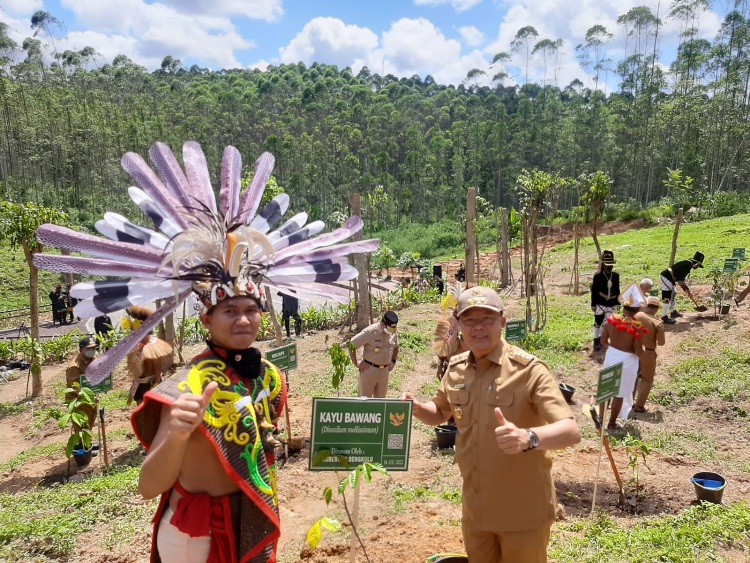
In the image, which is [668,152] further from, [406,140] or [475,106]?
[475,106]

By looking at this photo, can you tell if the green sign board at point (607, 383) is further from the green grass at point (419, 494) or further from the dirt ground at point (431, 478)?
the green grass at point (419, 494)

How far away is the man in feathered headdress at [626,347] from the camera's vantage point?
19.6ft

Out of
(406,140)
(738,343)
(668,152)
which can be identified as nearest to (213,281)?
(738,343)

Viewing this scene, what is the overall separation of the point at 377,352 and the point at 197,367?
13.8 feet

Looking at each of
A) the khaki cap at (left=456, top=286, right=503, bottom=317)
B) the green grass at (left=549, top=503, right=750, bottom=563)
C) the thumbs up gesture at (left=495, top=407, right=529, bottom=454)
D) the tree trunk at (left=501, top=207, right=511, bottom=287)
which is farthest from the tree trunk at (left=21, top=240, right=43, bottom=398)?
the tree trunk at (left=501, top=207, right=511, bottom=287)

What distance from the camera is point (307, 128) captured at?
6147cm

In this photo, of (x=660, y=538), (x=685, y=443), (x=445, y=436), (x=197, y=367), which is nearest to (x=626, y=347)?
(x=685, y=443)

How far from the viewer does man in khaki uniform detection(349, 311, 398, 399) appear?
5930mm

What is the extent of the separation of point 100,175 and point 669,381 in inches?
1877

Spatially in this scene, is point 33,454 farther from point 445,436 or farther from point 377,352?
point 445,436

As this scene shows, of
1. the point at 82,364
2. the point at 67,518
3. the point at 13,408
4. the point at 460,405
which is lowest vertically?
the point at 13,408

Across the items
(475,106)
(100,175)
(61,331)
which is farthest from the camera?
(475,106)

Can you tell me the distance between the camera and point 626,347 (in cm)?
602

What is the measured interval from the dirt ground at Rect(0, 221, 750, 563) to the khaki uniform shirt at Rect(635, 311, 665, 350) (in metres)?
0.94
